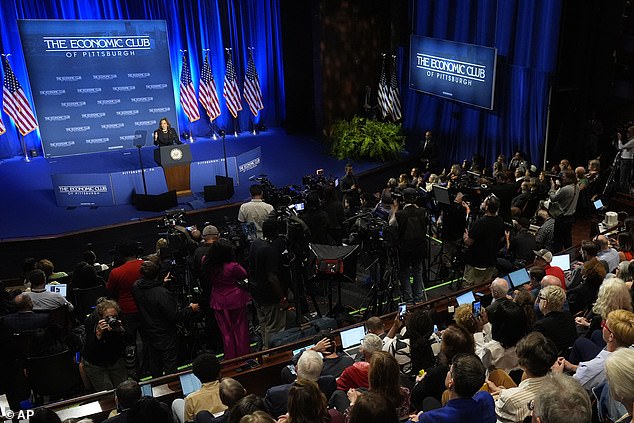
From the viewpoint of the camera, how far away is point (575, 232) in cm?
980

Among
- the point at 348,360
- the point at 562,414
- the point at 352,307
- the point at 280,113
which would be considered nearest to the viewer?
the point at 562,414

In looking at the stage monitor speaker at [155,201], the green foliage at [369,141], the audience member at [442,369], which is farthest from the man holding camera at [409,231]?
the green foliage at [369,141]

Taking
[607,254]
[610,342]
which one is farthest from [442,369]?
[607,254]

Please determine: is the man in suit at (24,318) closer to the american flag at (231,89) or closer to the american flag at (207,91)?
the american flag at (207,91)

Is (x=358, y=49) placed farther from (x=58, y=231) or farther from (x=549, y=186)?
(x=58, y=231)

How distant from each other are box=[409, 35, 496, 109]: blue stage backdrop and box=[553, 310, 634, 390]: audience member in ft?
30.7

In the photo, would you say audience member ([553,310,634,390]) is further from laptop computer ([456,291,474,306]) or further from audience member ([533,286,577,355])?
laptop computer ([456,291,474,306])

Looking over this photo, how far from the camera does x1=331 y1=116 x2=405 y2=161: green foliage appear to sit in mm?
13695

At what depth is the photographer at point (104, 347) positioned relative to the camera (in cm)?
484

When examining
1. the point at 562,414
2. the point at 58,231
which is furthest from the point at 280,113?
the point at 562,414

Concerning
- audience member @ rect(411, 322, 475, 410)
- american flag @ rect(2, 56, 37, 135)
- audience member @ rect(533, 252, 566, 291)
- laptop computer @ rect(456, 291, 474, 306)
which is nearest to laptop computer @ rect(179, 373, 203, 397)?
audience member @ rect(411, 322, 475, 410)

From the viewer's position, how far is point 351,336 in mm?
4883

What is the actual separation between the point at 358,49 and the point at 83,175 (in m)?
7.41

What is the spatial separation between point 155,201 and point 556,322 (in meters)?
7.75
